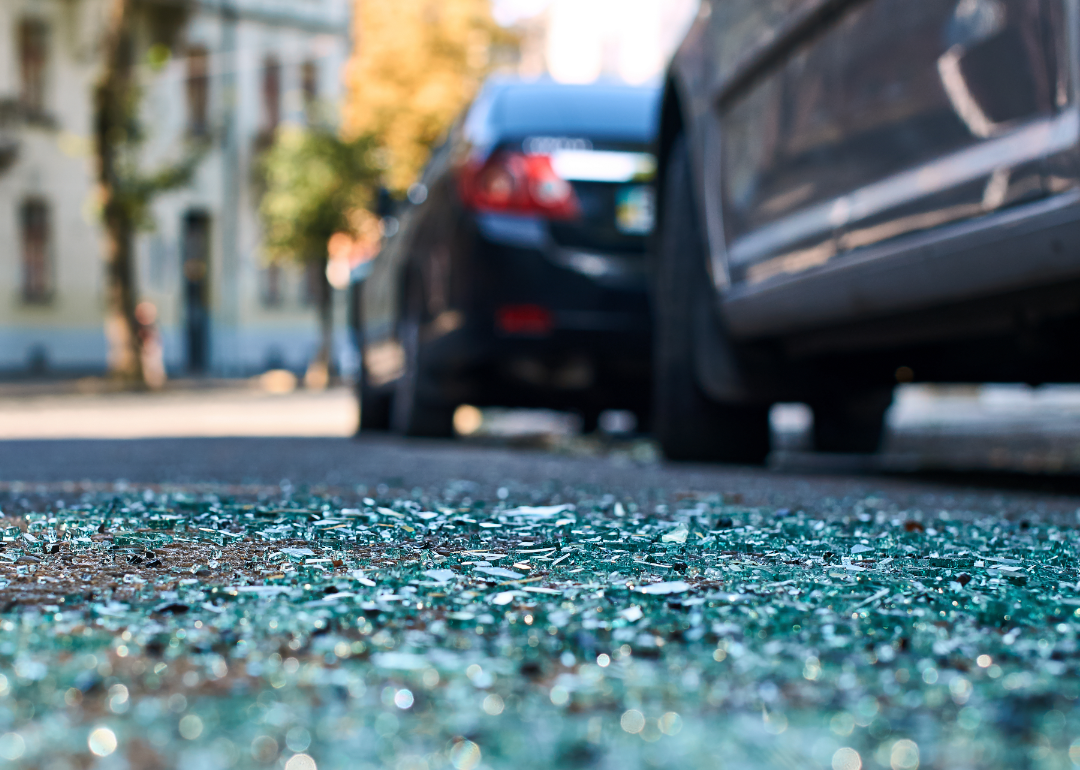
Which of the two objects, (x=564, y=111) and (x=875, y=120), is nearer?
(x=875, y=120)

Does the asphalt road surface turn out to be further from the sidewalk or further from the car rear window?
the car rear window

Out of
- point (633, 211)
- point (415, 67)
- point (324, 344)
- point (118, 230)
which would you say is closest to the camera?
point (633, 211)

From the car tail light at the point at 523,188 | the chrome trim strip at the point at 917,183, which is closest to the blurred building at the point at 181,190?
the car tail light at the point at 523,188

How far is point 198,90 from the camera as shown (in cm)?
3148

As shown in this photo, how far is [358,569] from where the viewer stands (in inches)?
67.0

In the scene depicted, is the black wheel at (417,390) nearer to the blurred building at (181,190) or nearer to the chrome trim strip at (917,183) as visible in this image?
the chrome trim strip at (917,183)

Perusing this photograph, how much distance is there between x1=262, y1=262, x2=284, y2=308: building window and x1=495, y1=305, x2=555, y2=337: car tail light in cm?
2687

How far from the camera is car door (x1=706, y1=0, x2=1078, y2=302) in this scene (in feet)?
7.89

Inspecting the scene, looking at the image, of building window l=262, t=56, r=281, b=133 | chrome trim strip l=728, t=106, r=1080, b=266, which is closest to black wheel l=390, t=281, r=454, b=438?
chrome trim strip l=728, t=106, r=1080, b=266

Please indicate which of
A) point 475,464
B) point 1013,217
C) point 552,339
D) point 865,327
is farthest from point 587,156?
point 1013,217

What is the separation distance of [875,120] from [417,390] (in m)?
3.54

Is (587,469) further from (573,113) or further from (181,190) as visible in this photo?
(181,190)

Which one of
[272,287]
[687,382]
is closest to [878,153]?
[687,382]

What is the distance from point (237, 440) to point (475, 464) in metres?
2.64
